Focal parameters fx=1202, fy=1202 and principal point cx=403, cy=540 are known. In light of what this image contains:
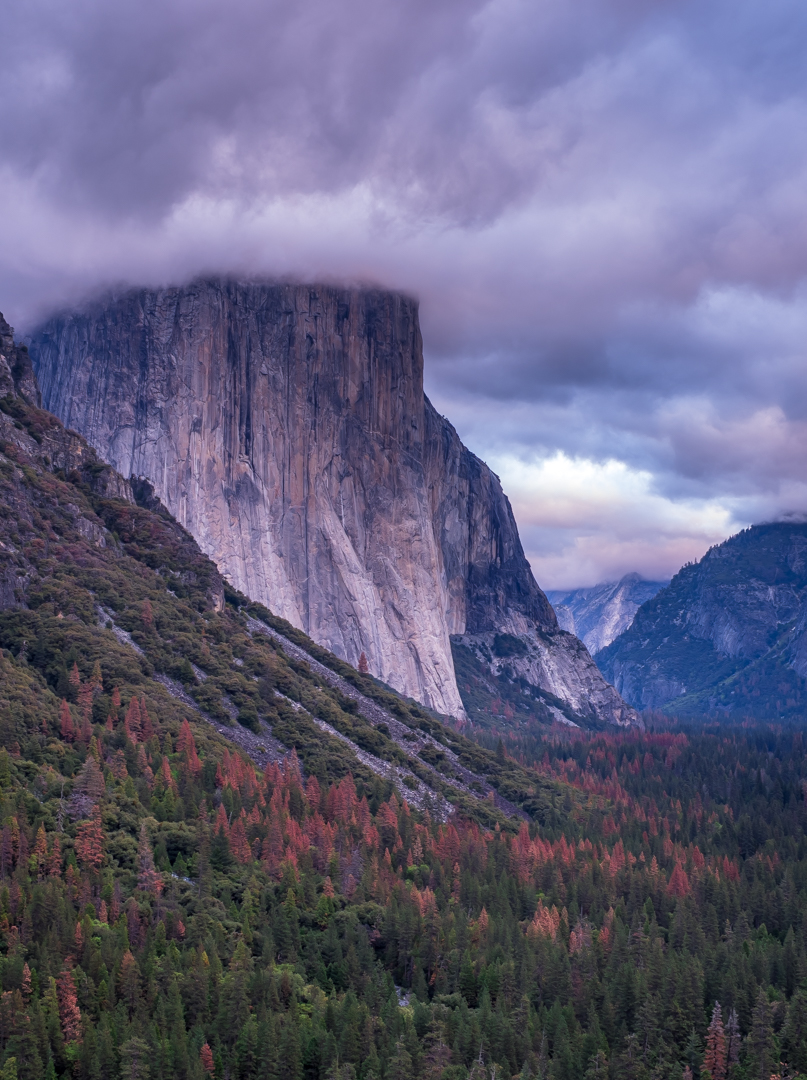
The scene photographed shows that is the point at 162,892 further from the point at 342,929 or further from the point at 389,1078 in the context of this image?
the point at 389,1078

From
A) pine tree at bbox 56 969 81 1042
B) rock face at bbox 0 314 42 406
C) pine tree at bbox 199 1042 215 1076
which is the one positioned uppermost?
rock face at bbox 0 314 42 406

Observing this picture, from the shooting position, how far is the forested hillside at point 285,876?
7988 centimetres

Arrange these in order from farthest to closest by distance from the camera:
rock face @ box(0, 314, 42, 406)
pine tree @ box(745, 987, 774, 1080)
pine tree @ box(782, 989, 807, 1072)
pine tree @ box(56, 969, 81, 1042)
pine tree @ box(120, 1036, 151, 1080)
A: rock face @ box(0, 314, 42, 406) → pine tree @ box(782, 989, 807, 1072) → pine tree @ box(745, 987, 774, 1080) → pine tree @ box(56, 969, 81, 1042) → pine tree @ box(120, 1036, 151, 1080)

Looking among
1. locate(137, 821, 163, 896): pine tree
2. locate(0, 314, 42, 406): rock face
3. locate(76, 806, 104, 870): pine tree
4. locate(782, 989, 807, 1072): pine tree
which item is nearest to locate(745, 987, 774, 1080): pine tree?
locate(782, 989, 807, 1072): pine tree

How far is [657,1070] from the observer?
266ft

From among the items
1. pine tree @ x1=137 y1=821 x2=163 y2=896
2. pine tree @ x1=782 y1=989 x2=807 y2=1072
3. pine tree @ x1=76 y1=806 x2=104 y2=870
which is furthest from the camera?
pine tree @ x1=76 y1=806 x2=104 y2=870

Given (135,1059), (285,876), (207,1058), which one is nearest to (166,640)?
(285,876)

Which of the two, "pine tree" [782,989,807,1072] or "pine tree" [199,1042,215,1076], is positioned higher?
"pine tree" [199,1042,215,1076]

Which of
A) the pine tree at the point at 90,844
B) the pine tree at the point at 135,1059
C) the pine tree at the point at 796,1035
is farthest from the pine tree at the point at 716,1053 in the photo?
the pine tree at the point at 90,844

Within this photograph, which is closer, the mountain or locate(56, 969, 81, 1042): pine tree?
locate(56, 969, 81, 1042): pine tree

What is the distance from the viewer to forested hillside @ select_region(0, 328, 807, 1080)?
262 ft

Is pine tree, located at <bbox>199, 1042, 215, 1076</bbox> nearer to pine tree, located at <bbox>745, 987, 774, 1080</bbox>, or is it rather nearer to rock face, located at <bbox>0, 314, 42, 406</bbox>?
pine tree, located at <bbox>745, 987, 774, 1080</bbox>

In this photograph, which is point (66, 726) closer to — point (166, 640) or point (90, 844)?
point (90, 844)

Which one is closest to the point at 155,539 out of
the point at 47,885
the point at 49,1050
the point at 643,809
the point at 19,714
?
the point at 19,714
